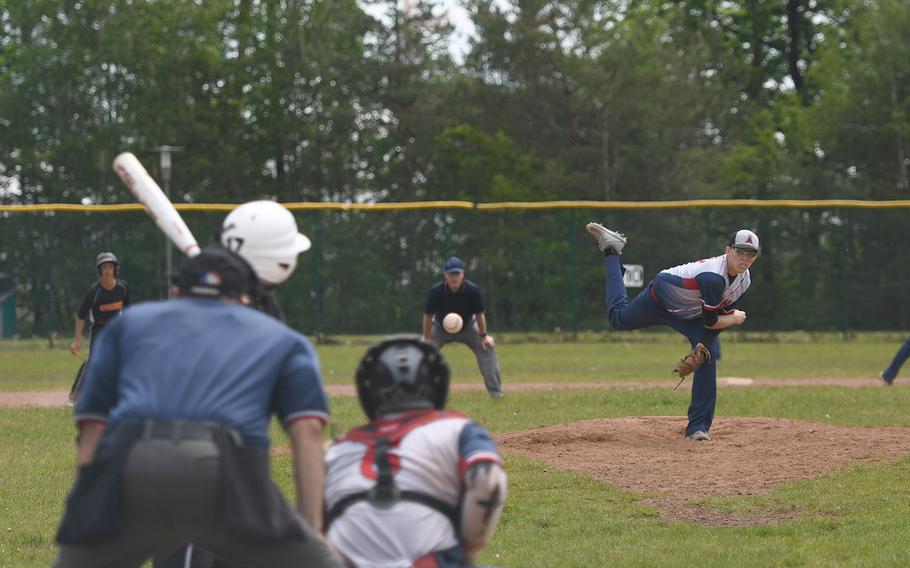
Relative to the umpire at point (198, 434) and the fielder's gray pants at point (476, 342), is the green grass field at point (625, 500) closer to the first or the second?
the fielder's gray pants at point (476, 342)

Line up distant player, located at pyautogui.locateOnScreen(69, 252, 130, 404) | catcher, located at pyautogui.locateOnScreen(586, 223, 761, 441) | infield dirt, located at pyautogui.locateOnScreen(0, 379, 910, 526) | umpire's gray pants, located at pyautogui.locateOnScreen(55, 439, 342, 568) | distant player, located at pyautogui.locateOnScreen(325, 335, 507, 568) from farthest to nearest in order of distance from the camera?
distant player, located at pyautogui.locateOnScreen(69, 252, 130, 404), catcher, located at pyautogui.locateOnScreen(586, 223, 761, 441), infield dirt, located at pyautogui.locateOnScreen(0, 379, 910, 526), distant player, located at pyautogui.locateOnScreen(325, 335, 507, 568), umpire's gray pants, located at pyautogui.locateOnScreen(55, 439, 342, 568)

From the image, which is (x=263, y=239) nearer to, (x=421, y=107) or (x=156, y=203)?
(x=156, y=203)

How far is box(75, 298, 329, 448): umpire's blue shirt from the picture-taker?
13.9 feet

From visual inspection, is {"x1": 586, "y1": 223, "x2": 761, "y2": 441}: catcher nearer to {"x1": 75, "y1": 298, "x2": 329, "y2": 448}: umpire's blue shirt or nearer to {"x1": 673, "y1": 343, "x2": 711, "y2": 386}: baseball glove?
{"x1": 673, "y1": 343, "x2": 711, "y2": 386}: baseball glove

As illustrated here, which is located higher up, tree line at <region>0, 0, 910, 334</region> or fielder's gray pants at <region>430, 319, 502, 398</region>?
tree line at <region>0, 0, 910, 334</region>

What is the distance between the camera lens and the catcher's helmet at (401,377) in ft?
15.1

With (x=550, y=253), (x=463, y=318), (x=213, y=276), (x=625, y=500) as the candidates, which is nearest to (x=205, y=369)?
(x=213, y=276)

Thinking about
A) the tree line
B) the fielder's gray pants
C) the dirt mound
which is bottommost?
the dirt mound

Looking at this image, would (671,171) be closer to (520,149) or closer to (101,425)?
(520,149)

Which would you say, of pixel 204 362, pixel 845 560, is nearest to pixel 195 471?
pixel 204 362

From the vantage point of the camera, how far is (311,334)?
2864 cm

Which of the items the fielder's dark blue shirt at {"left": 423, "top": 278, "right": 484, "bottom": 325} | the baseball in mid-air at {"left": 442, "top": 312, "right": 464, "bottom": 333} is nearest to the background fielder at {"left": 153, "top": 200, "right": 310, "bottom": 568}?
the baseball in mid-air at {"left": 442, "top": 312, "right": 464, "bottom": 333}

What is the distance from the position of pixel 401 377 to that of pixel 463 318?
12.1 m

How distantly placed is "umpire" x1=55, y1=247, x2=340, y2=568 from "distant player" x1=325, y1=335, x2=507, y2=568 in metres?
0.17
